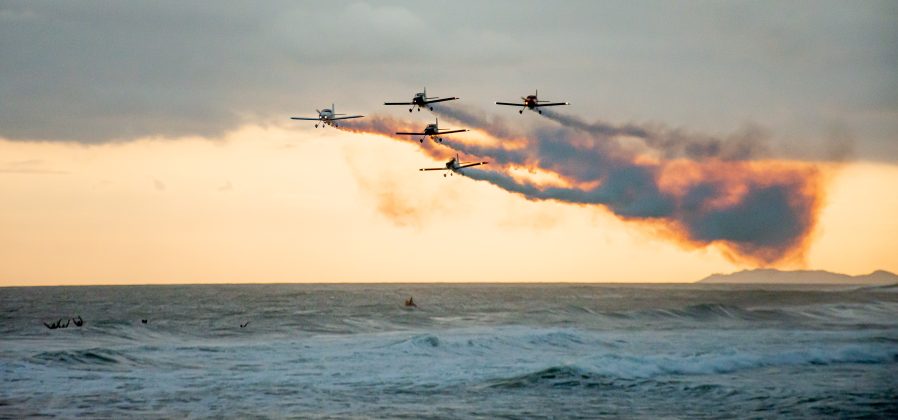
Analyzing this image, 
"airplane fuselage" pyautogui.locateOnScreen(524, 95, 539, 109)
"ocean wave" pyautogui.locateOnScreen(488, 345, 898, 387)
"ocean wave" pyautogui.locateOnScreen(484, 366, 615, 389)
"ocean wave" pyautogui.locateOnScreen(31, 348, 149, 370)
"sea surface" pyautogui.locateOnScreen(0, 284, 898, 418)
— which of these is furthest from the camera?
"airplane fuselage" pyautogui.locateOnScreen(524, 95, 539, 109)

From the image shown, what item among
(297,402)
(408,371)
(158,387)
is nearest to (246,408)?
(297,402)

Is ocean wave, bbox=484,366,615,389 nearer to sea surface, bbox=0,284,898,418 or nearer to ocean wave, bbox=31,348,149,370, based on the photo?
sea surface, bbox=0,284,898,418

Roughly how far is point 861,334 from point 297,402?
47.5 meters

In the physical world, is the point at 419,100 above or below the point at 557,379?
above

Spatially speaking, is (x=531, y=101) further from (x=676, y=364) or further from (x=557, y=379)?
(x=557, y=379)

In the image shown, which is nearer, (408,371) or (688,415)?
(688,415)

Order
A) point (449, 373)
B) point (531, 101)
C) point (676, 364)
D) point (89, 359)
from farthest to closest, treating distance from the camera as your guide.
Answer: point (531, 101) < point (89, 359) < point (676, 364) < point (449, 373)

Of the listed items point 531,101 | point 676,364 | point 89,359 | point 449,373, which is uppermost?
point 531,101

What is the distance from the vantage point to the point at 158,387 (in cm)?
4053

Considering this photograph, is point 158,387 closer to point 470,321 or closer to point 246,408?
point 246,408

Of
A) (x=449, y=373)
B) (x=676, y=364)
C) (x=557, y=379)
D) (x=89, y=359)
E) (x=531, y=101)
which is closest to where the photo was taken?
(x=557, y=379)

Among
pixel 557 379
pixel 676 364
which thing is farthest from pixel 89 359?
pixel 676 364

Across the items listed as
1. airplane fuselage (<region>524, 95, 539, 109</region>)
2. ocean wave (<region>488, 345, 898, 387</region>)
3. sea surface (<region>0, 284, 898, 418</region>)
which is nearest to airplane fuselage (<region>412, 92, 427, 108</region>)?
airplane fuselage (<region>524, 95, 539, 109</region>)

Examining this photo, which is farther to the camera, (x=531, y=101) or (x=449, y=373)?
(x=531, y=101)
